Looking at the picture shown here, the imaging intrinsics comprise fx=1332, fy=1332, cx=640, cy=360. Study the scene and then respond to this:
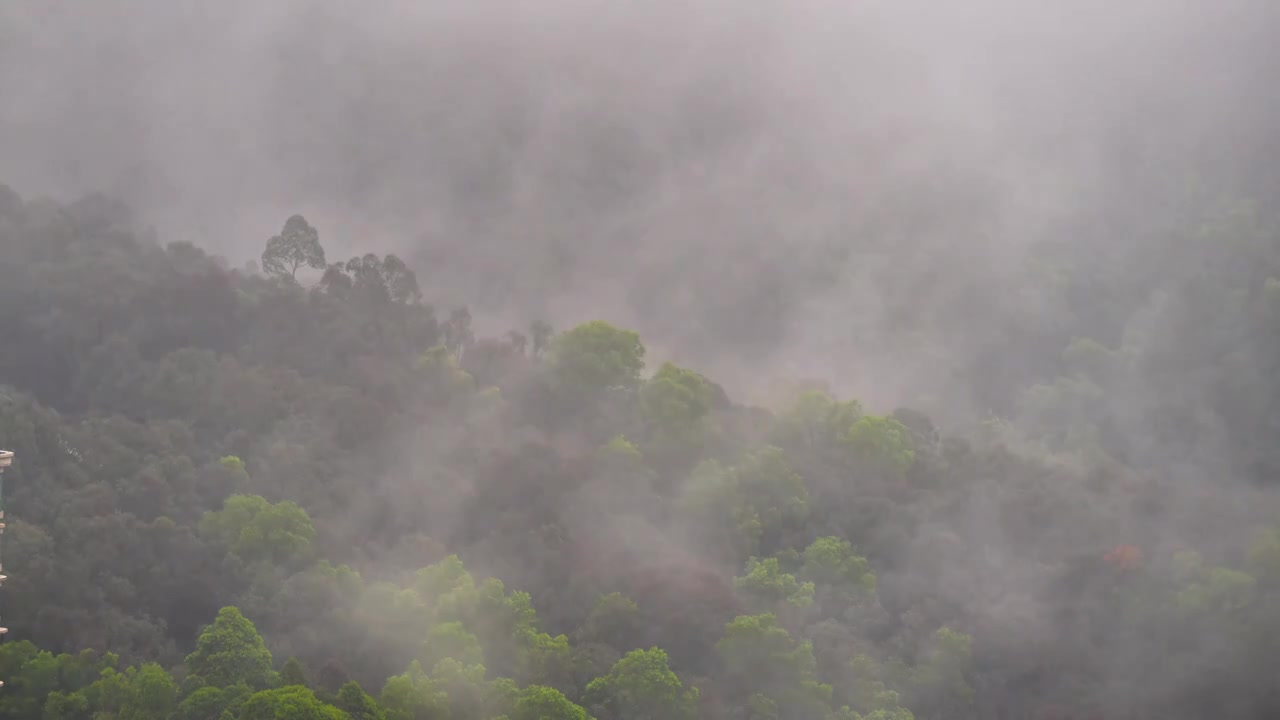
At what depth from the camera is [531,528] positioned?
205 feet

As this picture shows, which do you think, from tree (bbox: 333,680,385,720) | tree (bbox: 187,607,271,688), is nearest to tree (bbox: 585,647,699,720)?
tree (bbox: 333,680,385,720)

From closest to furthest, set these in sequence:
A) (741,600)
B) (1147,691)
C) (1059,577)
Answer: (741,600), (1147,691), (1059,577)

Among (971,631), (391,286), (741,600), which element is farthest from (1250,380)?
(391,286)

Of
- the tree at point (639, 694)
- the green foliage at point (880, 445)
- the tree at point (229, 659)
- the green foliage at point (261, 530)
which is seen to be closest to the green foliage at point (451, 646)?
the tree at point (639, 694)

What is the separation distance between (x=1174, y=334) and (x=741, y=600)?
53.4m

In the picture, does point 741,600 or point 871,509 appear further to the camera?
point 871,509

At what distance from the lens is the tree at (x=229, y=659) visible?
4359 cm

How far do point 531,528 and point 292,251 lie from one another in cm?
3335

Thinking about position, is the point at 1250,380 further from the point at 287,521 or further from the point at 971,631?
the point at 287,521

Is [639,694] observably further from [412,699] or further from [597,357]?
[597,357]

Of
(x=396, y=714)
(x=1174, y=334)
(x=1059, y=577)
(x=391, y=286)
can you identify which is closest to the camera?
(x=396, y=714)

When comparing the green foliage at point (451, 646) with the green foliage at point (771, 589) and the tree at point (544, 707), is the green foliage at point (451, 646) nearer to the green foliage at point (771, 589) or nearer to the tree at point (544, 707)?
the tree at point (544, 707)

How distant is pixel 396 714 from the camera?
43875mm

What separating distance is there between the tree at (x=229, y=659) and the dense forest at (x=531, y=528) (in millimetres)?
100
